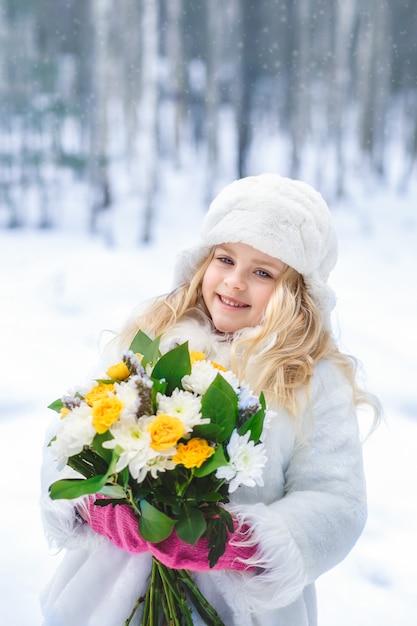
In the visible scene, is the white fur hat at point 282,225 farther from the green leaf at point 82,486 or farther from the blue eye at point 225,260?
the green leaf at point 82,486

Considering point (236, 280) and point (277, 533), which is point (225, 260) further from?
point (277, 533)

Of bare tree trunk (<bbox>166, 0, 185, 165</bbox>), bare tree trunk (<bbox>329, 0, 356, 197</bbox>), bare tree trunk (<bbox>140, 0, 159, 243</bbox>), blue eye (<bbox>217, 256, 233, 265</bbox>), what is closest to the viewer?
blue eye (<bbox>217, 256, 233, 265</bbox>)

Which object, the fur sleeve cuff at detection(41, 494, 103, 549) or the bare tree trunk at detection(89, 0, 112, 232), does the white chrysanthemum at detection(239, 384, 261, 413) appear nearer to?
the fur sleeve cuff at detection(41, 494, 103, 549)

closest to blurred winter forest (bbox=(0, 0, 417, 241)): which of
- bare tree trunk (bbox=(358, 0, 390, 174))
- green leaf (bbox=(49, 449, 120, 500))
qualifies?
bare tree trunk (bbox=(358, 0, 390, 174))

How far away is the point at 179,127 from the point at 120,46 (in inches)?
25.6

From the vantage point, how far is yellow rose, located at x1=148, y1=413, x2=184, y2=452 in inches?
32.4

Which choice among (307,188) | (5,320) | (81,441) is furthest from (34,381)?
(81,441)

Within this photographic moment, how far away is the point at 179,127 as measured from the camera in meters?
4.80

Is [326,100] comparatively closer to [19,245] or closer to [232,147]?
[232,147]

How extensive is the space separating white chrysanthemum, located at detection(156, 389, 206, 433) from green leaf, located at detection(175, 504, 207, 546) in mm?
108

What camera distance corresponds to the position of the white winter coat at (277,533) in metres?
1.02

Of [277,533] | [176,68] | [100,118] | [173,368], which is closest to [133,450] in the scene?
[173,368]

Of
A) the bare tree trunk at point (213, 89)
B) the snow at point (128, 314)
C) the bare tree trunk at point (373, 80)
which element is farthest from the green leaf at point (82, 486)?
the bare tree trunk at point (373, 80)

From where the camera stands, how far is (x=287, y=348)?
47.5 inches
